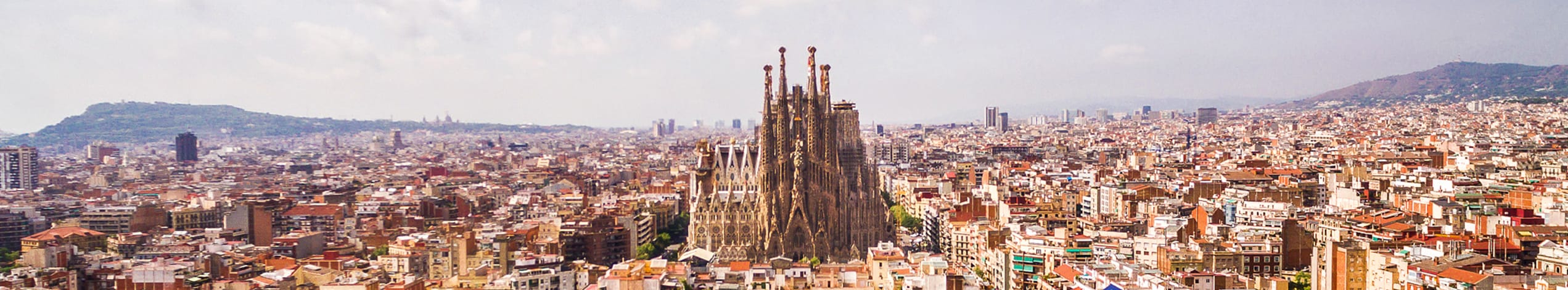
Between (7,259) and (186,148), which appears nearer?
(7,259)

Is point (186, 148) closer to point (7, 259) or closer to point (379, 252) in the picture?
point (7, 259)

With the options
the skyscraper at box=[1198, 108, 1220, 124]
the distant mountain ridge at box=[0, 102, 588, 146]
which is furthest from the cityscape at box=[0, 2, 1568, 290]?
the skyscraper at box=[1198, 108, 1220, 124]

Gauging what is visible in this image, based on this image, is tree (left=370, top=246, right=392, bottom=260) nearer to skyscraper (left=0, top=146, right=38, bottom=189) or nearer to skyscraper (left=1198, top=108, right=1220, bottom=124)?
skyscraper (left=0, top=146, right=38, bottom=189)

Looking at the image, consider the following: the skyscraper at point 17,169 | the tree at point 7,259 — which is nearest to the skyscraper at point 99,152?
the skyscraper at point 17,169

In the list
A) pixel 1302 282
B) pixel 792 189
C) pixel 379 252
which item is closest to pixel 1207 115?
pixel 792 189

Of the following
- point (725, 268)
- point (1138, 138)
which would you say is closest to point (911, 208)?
point (725, 268)

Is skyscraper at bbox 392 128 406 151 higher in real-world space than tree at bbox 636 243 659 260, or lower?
higher

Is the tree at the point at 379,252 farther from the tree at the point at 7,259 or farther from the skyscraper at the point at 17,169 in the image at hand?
the skyscraper at the point at 17,169
